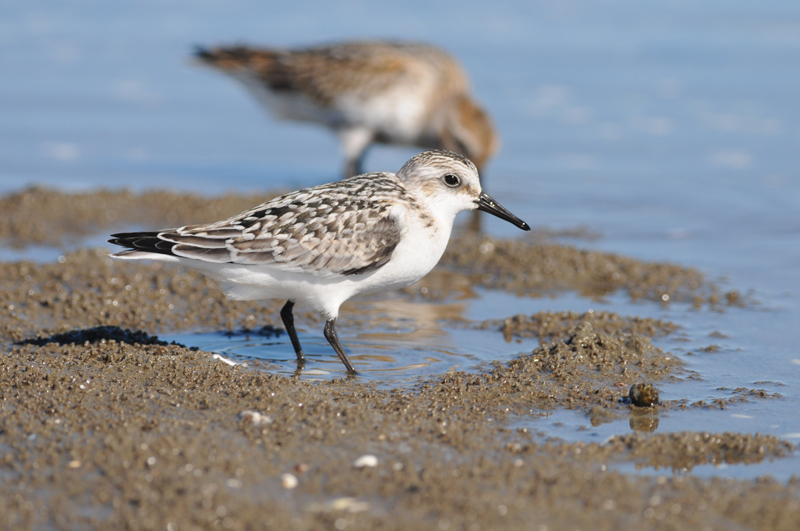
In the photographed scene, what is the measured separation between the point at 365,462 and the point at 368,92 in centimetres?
808

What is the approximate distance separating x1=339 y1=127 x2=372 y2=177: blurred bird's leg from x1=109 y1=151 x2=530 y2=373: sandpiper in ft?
19.4

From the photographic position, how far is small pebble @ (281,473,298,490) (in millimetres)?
4102

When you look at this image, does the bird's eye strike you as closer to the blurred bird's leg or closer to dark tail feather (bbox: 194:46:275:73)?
the blurred bird's leg

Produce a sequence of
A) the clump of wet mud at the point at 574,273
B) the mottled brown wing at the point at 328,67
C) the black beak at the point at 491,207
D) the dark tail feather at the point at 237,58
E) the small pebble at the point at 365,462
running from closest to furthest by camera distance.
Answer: the small pebble at the point at 365,462
the black beak at the point at 491,207
the clump of wet mud at the point at 574,273
the mottled brown wing at the point at 328,67
the dark tail feather at the point at 237,58

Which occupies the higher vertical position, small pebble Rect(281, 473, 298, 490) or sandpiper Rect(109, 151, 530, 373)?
sandpiper Rect(109, 151, 530, 373)

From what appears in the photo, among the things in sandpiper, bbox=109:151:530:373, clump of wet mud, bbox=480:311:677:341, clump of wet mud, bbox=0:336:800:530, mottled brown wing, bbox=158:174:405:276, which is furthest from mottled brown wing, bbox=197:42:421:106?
clump of wet mud, bbox=0:336:800:530

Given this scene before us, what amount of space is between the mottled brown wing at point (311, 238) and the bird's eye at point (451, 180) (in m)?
0.44

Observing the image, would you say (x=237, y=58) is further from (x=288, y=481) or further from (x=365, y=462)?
(x=288, y=481)

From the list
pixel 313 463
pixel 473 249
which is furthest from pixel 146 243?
pixel 473 249

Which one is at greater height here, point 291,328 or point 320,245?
point 320,245

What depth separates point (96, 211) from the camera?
988 centimetres

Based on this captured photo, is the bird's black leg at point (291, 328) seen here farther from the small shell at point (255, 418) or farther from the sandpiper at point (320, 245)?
the small shell at point (255, 418)

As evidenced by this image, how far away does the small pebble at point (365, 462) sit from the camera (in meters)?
4.32

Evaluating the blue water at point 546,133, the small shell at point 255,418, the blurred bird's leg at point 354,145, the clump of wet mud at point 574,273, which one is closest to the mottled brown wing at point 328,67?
the blurred bird's leg at point 354,145
